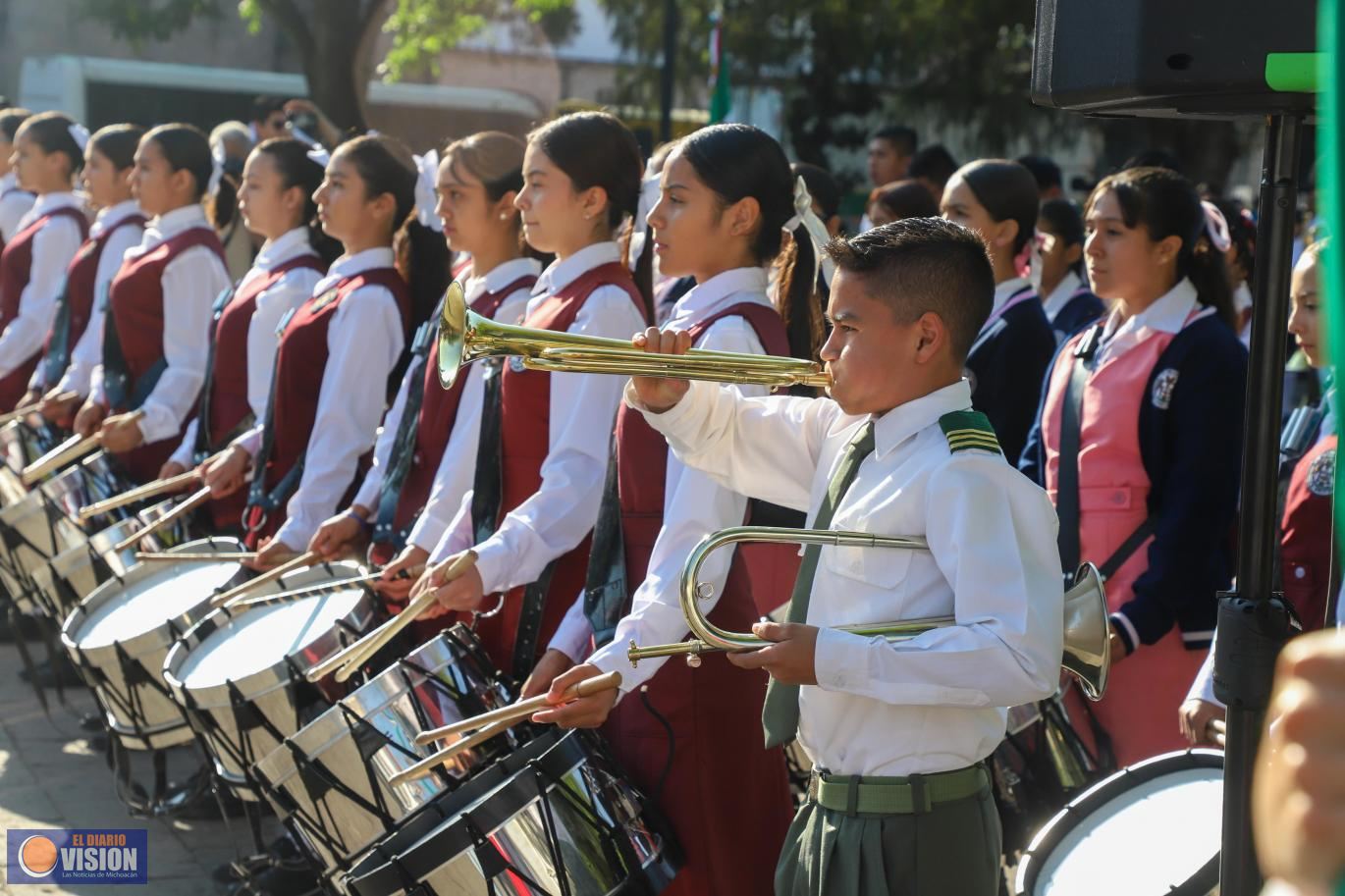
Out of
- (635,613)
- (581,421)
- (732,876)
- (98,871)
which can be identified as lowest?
(98,871)

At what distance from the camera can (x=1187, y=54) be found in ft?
7.63

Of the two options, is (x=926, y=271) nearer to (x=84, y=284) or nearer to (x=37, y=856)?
(x=37, y=856)

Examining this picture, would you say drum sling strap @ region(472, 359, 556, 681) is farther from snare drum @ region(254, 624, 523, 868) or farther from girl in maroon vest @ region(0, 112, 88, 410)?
girl in maroon vest @ region(0, 112, 88, 410)

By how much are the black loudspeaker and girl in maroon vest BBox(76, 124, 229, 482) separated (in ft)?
14.5

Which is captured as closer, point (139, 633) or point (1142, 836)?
point (1142, 836)

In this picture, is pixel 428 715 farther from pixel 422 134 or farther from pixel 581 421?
pixel 422 134

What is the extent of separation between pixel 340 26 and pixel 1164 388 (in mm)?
12810

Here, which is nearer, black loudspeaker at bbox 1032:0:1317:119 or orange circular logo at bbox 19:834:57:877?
black loudspeaker at bbox 1032:0:1317:119

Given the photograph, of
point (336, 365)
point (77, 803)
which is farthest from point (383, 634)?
point (77, 803)

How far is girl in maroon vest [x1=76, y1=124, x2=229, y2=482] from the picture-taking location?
20.4 ft

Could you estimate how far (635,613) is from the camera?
3.12m

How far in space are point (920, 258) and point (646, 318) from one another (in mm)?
1416

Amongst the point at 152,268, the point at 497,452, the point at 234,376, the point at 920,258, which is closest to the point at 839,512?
the point at 920,258

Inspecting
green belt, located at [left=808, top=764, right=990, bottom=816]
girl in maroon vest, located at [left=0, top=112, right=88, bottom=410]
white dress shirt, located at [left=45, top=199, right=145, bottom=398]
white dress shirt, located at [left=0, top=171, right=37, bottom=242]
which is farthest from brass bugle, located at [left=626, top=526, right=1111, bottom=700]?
white dress shirt, located at [left=0, top=171, right=37, bottom=242]
